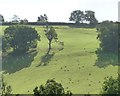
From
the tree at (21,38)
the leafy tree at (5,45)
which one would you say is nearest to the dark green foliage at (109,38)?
the tree at (21,38)

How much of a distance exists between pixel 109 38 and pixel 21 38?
36.1 m

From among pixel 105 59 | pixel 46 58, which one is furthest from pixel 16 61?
pixel 105 59

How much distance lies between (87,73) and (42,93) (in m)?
54.6

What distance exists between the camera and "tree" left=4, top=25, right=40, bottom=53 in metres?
160

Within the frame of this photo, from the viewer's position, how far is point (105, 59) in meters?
137

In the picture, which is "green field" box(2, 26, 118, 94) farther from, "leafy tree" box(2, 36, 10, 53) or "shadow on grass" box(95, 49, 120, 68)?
"leafy tree" box(2, 36, 10, 53)

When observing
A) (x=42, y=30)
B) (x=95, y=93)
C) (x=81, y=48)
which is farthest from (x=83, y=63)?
(x=42, y=30)

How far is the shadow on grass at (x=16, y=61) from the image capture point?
139500 mm

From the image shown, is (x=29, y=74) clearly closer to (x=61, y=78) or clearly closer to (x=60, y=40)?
(x=61, y=78)

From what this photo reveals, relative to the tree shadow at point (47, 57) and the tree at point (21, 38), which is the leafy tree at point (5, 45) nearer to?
the tree at point (21, 38)

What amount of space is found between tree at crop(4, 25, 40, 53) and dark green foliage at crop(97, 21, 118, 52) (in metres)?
28.4

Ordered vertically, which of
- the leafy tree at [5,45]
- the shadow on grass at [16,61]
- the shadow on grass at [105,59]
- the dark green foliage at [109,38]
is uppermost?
the dark green foliage at [109,38]

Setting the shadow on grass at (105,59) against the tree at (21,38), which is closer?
the shadow on grass at (105,59)

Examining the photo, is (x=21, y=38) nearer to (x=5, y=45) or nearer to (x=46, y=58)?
(x=5, y=45)
